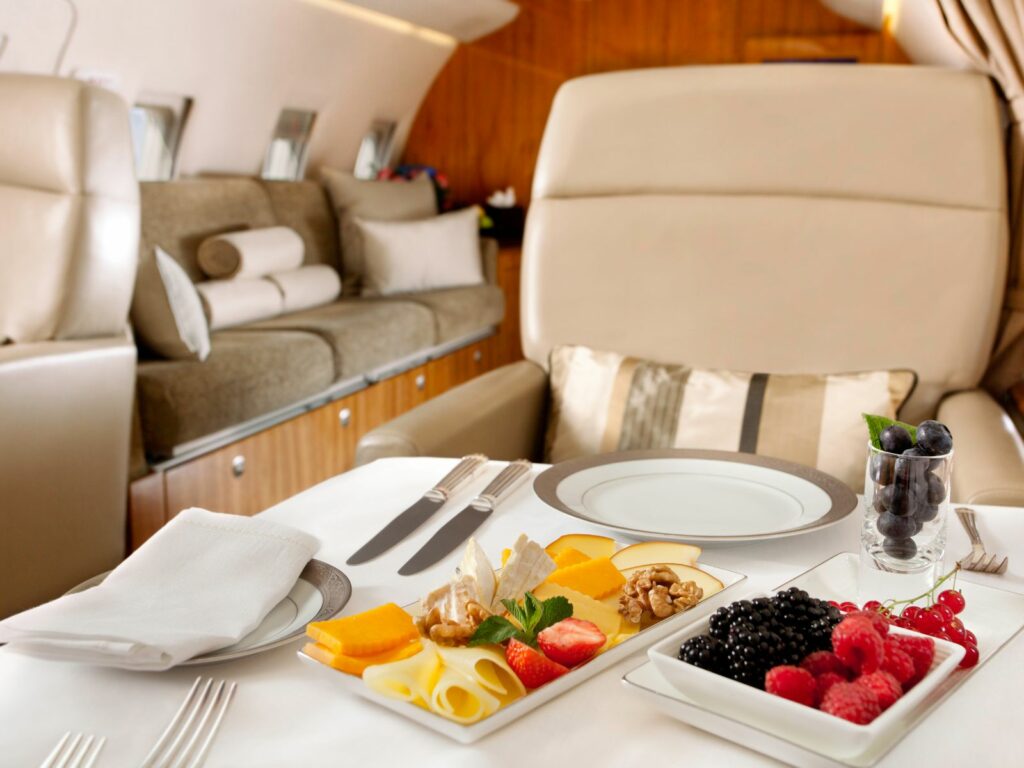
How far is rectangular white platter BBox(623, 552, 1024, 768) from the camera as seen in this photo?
564 mm

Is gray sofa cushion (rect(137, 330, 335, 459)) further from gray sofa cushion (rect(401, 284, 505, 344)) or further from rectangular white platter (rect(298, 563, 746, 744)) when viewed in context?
rectangular white platter (rect(298, 563, 746, 744))

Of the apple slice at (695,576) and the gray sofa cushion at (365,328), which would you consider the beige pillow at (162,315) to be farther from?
the apple slice at (695,576)

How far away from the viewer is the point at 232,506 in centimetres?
290

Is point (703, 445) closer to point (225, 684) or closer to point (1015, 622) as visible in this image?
point (1015, 622)

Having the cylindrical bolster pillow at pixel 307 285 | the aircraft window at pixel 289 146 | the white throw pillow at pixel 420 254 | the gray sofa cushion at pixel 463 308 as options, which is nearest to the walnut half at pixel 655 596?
the cylindrical bolster pillow at pixel 307 285

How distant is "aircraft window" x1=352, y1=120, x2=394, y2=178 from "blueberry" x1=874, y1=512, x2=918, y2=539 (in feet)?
17.9

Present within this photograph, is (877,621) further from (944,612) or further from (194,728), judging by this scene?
(194,728)

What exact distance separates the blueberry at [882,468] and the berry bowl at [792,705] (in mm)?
173

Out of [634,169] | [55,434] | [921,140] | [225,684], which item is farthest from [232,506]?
[225,684]

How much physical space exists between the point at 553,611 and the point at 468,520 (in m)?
0.29

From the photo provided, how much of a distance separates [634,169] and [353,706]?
141 centimetres

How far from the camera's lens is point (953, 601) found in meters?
0.73

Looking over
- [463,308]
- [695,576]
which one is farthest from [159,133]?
[695,576]

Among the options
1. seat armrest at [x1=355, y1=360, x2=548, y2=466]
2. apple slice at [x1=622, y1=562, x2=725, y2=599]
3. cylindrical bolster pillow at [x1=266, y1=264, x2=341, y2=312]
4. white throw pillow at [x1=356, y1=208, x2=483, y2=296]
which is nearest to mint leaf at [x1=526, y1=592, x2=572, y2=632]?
apple slice at [x1=622, y1=562, x2=725, y2=599]
